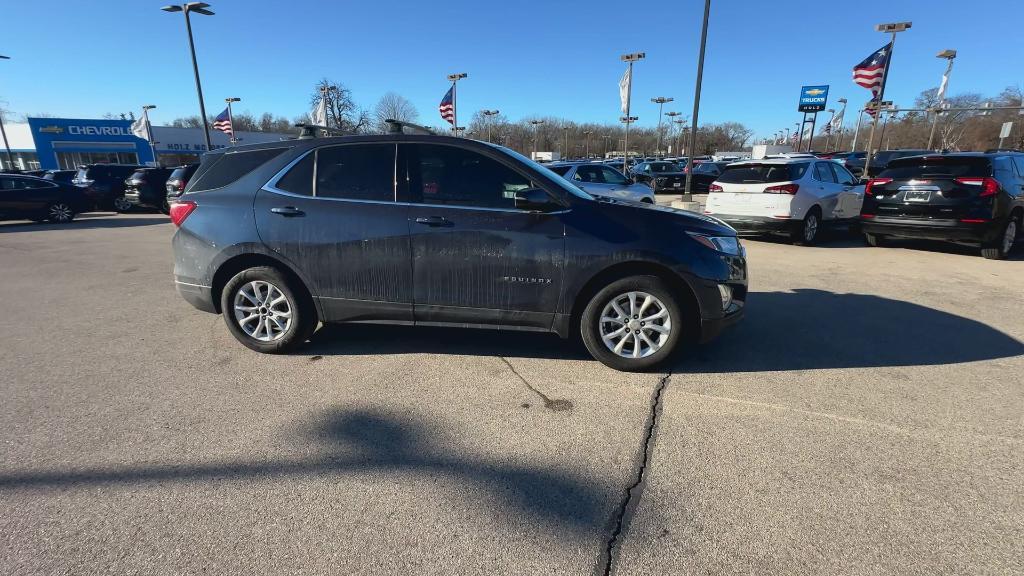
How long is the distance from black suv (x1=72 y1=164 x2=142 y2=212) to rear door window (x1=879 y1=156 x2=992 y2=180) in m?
22.7

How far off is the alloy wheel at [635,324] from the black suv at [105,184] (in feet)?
67.8

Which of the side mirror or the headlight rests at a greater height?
the side mirror

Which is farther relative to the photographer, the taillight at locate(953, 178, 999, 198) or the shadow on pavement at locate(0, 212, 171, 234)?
the shadow on pavement at locate(0, 212, 171, 234)

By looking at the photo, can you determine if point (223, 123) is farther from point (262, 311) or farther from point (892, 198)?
point (892, 198)

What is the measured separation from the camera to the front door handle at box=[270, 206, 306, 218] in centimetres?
392

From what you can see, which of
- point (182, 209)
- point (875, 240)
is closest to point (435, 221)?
point (182, 209)

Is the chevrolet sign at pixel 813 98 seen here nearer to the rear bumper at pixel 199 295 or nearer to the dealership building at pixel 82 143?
the rear bumper at pixel 199 295

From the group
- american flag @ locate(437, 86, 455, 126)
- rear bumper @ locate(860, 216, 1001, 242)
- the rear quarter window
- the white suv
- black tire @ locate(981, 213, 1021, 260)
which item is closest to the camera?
the rear quarter window

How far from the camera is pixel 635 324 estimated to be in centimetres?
373

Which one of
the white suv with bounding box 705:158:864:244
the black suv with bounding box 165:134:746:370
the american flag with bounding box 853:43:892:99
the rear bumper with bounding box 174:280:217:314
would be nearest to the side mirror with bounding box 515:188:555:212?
the black suv with bounding box 165:134:746:370

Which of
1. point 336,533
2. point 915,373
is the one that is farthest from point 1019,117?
point 336,533

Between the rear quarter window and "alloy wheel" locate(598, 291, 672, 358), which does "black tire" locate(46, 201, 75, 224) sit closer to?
the rear quarter window

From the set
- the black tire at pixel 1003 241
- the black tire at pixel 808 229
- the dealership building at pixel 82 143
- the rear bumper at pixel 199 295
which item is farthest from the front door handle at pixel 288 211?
the dealership building at pixel 82 143

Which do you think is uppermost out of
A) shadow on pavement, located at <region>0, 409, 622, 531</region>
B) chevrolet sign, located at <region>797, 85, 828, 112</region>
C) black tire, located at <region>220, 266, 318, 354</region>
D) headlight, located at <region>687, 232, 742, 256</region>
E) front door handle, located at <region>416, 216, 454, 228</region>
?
chevrolet sign, located at <region>797, 85, 828, 112</region>
